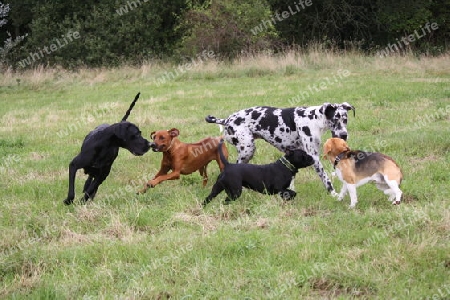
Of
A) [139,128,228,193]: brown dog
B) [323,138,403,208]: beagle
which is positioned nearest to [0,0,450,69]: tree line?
[139,128,228,193]: brown dog

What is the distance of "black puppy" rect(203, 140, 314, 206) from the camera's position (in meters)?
6.79

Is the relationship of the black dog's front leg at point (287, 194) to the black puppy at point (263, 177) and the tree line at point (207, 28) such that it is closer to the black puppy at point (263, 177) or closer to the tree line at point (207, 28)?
the black puppy at point (263, 177)

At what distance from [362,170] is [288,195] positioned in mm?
956

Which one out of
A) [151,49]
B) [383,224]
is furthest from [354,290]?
[151,49]

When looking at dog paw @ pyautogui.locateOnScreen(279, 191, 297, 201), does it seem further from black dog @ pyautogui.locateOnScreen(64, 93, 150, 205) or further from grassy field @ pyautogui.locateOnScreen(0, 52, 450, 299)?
black dog @ pyautogui.locateOnScreen(64, 93, 150, 205)

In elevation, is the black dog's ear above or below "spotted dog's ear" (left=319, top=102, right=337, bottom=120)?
above

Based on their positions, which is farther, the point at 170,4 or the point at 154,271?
the point at 170,4

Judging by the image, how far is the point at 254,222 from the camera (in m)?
6.11

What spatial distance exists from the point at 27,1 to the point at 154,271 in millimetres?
33296

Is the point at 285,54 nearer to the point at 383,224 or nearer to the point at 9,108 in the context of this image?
the point at 9,108

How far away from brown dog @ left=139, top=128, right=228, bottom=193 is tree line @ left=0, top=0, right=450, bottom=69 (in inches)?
713

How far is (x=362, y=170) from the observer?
661 cm

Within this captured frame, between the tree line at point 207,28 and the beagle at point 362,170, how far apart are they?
18825mm

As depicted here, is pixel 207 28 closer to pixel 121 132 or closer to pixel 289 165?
pixel 121 132
